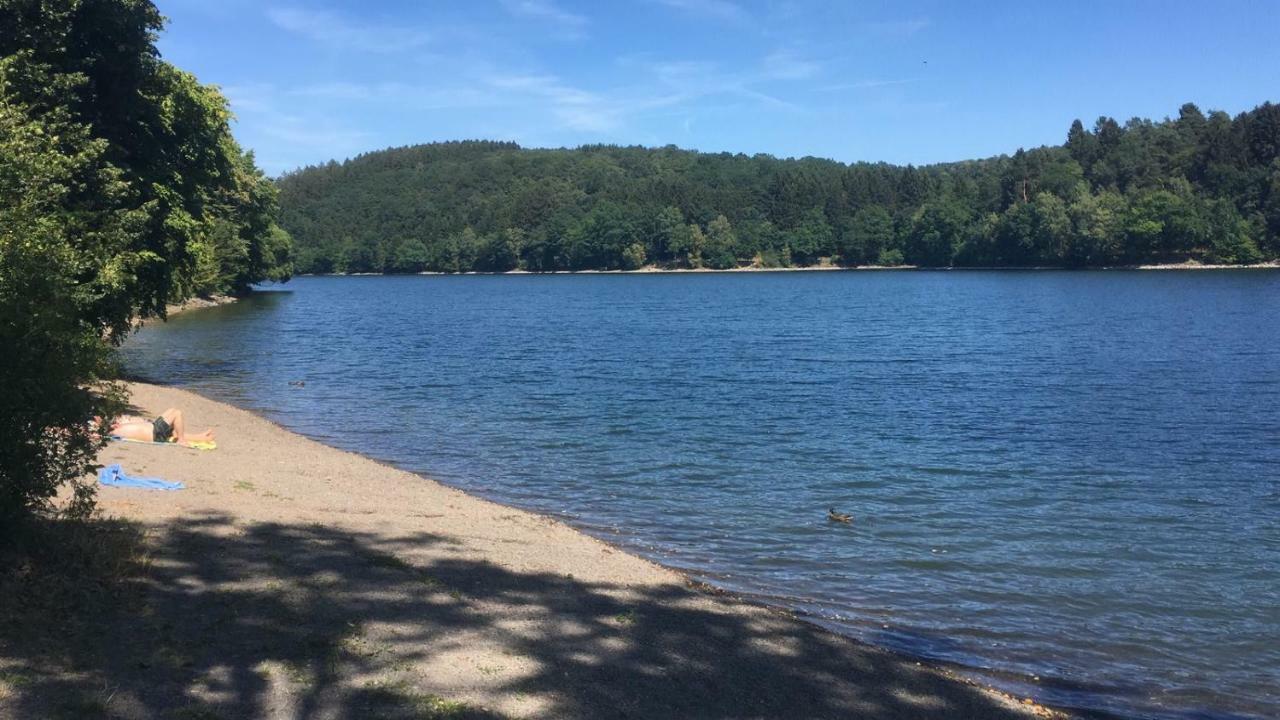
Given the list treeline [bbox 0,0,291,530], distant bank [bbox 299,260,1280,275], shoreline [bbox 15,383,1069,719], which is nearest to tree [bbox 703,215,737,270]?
distant bank [bbox 299,260,1280,275]

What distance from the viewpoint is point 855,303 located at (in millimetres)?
83250

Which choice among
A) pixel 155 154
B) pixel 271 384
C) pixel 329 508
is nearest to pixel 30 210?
Result: pixel 329 508

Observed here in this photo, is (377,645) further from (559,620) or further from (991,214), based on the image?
(991,214)

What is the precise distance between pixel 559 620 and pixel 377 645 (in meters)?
2.01

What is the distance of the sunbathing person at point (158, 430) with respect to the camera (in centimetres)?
1764

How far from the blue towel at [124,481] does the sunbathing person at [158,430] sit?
4403mm

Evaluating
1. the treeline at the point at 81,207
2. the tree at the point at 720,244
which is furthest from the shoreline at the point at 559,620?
the tree at the point at 720,244

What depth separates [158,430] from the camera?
18.0 m

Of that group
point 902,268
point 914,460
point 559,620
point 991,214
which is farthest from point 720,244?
point 559,620

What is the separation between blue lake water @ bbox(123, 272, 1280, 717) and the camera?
10891 mm

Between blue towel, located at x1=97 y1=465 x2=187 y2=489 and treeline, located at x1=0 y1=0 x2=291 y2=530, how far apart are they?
1.01 metres

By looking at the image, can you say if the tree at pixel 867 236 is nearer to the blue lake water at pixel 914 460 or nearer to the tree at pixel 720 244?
the tree at pixel 720 244

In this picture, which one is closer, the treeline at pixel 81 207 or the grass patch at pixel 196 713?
the grass patch at pixel 196 713

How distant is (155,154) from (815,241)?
15874 centimetres
